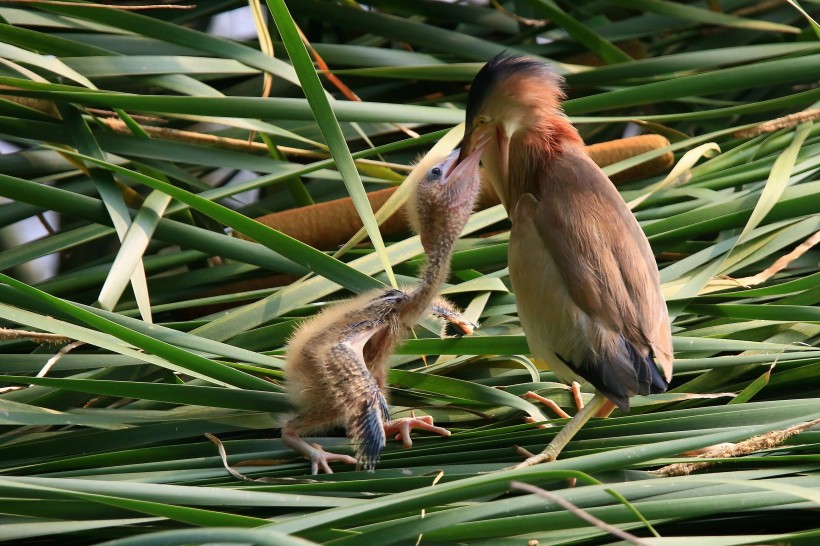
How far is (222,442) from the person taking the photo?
1573 mm

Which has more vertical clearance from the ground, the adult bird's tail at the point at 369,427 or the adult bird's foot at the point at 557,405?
the adult bird's foot at the point at 557,405

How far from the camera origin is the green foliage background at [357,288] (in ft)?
4.27

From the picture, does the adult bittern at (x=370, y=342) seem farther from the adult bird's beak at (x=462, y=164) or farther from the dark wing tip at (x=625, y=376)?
the dark wing tip at (x=625, y=376)

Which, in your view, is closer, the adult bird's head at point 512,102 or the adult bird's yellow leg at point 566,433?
the adult bird's yellow leg at point 566,433

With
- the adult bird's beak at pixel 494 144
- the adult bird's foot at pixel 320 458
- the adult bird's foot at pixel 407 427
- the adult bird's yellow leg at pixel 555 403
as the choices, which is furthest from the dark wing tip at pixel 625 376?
the adult bird's beak at pixel 494 144

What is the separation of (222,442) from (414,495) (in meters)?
0.47

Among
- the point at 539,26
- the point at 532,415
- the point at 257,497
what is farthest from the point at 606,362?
the point at 539,26

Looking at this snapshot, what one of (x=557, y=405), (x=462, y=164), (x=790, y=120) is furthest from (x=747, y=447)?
(x=790, y=120)

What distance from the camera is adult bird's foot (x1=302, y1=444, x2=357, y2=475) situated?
4.96ft

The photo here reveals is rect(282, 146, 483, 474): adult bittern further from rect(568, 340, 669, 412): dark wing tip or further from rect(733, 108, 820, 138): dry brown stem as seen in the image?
rect(733, 108, 820, 138): dry brown stem

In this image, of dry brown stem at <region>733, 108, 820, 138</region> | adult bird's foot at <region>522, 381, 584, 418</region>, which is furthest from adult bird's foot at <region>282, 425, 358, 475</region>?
dry brown stem at <region>733, 108, 820, 138</region>

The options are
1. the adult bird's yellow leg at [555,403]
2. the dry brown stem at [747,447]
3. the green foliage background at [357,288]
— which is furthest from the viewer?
the adult bird's yellow leg at [555,403]

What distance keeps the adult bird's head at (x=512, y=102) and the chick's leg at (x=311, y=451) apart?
2.17 ft

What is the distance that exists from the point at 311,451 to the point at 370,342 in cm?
29
